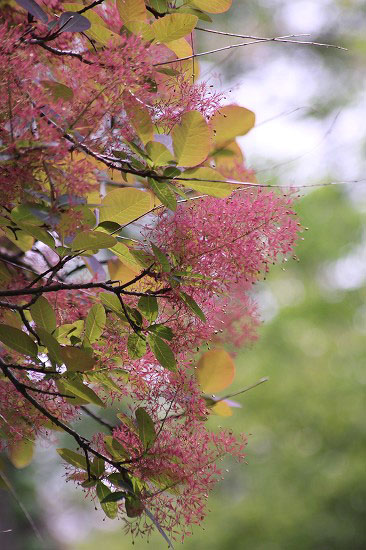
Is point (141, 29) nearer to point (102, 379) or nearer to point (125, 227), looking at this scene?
point (125, 227)

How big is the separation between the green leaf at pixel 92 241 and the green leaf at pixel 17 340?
12 cm

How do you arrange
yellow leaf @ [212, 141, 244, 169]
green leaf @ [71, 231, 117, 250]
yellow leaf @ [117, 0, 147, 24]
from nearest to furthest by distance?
green leaf @ [71, 231, 117, 250], yellow leaf @ [117, 0, 147, 24], yellow leaf @ [212, 141, 244, 169]

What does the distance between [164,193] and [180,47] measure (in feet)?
0.70

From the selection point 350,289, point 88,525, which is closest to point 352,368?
point 350,289

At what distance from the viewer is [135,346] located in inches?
27.3

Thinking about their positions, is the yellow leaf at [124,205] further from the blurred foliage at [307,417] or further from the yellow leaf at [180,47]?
the blurred foliage at [307,417]

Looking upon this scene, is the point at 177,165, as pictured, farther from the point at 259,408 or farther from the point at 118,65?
the point at 259,408

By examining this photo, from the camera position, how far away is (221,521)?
14.3ft

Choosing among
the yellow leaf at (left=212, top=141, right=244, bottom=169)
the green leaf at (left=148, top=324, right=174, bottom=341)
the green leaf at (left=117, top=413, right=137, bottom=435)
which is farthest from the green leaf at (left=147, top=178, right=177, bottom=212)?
the yellow leaf at (left=212, top=141, right=244, bottom=169)

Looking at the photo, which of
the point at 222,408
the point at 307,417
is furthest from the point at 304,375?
the point at 222,408

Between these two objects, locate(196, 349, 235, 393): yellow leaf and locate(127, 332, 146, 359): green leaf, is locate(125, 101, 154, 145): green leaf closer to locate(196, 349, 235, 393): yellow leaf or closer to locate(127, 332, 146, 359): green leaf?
locate(127, 332, 146, 359): green leaf

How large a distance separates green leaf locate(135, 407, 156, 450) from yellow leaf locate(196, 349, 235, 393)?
16cm

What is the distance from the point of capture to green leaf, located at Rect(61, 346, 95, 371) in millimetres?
649

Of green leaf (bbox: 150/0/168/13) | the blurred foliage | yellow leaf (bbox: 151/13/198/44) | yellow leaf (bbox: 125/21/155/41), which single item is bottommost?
yellow leaf (bbox: 151/13/198/44)
